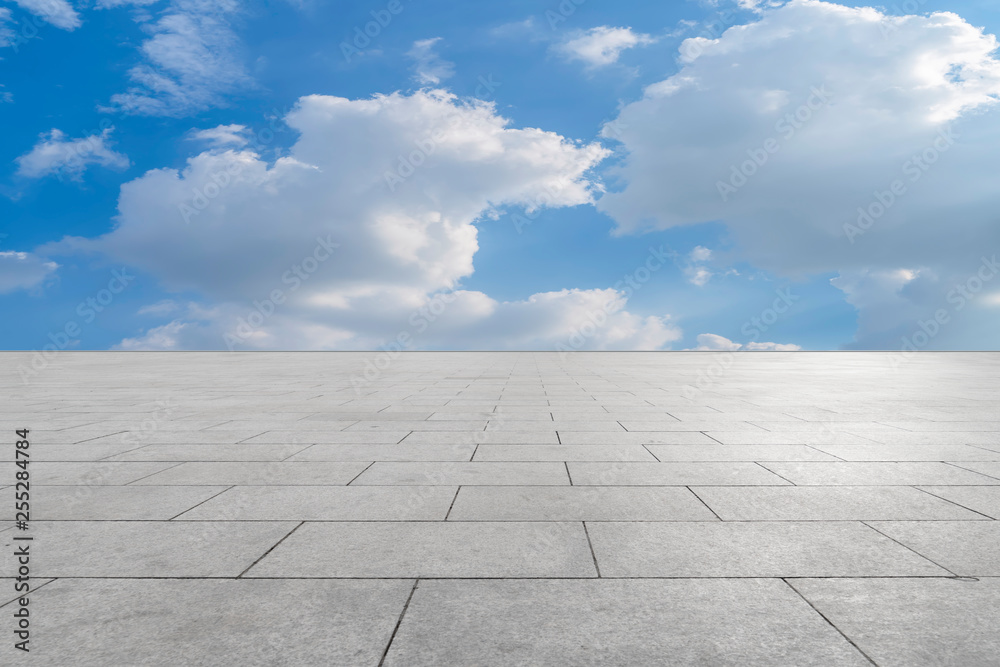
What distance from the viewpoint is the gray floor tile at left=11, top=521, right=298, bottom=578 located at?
396 centimetres

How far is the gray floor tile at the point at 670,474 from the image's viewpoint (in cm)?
610

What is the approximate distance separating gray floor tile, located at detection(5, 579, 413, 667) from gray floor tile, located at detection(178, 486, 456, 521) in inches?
51.7

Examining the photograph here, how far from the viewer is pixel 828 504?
537 centimetres

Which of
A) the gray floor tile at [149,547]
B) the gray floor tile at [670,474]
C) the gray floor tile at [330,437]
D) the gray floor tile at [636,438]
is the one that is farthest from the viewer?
the gray floor tile at [330,437]

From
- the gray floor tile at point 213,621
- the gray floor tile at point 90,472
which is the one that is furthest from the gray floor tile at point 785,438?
the gray floor tile at point 90,472

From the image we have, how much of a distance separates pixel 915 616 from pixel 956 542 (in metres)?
1.65

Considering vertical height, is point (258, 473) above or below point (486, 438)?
below

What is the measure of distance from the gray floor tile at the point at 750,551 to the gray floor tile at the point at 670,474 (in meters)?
1.27

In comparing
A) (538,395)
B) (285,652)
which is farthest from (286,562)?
(538,395)

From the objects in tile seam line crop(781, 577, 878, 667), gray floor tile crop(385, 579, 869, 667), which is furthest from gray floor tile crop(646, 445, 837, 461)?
gray floor tile crop(385, 579, 869, 667)

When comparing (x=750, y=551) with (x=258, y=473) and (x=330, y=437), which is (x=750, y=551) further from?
(x=330, y=437)

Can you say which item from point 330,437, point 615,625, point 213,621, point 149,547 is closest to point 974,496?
point 615,625

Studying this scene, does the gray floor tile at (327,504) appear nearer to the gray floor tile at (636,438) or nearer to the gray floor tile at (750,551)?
the gray floor tile at (750,551)

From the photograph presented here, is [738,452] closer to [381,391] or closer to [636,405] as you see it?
[636,405]
